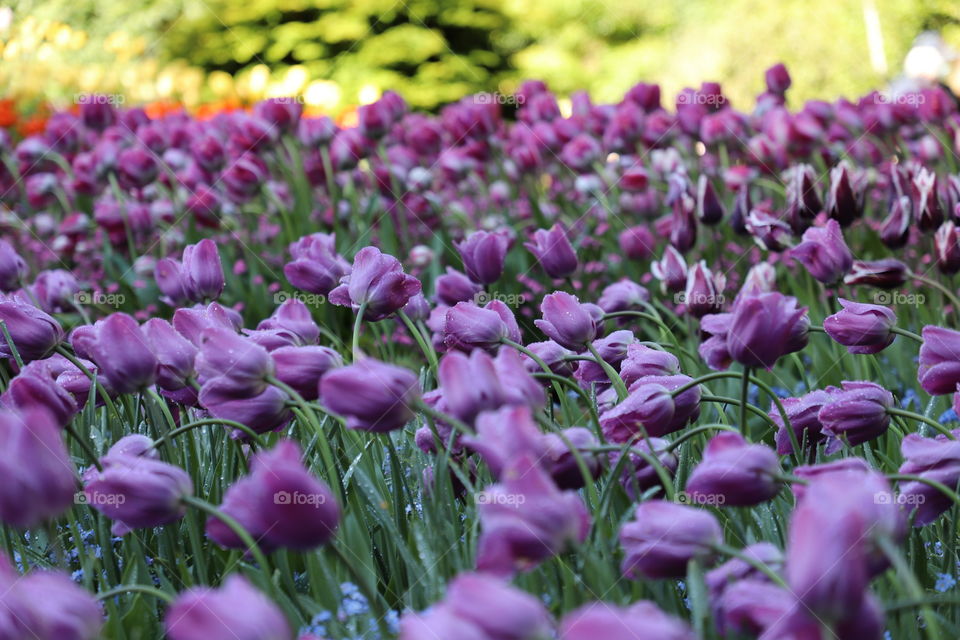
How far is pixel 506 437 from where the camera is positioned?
0.91m

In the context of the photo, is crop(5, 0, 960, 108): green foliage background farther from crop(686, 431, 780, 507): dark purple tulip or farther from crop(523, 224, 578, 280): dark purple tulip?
crop(686, 431, 780, 507): dark purple tulip

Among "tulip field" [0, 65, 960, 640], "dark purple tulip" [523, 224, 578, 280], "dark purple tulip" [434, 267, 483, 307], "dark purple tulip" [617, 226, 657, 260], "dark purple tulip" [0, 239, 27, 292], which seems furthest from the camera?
"dark purple tulip" [617, 226, 657, 260]

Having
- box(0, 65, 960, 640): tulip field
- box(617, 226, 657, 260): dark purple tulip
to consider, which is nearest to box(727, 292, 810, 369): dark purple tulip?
box(0, 65, 960, 640): tulip field

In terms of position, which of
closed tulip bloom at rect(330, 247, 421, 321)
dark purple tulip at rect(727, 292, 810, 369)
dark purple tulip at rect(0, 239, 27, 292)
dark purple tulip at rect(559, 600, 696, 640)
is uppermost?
dark purple tulip at rect(0, 239, 27, 292)

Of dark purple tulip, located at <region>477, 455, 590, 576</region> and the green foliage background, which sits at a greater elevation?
the green foliage background

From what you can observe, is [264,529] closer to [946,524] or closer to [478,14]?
[946,524]

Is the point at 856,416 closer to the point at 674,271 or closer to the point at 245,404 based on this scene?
the point at 245,404

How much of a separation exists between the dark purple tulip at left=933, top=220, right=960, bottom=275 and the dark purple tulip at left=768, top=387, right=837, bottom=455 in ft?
2.90

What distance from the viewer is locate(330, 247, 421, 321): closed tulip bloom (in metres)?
1.47

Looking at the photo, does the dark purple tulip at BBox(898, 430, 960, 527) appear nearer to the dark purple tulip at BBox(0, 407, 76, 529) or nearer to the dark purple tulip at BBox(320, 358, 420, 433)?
the dark purple tulip at BBox(320, 358, 420, 433)

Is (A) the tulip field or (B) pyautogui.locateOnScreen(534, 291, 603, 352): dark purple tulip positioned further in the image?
(B) pyautogui.locateOnScreen(534, 291, 603, 352): dark purple tulip

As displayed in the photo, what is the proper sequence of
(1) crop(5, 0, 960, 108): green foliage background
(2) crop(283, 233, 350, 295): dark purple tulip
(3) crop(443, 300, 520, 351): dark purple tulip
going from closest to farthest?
(3) crop(443, 300, 520, 351): dark purple tulip → (2) crop(283, 233, 350, 295): dark purple tulip → (1) crop(5, 0, 960, 108): green foliage background

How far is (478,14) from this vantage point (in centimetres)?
1376

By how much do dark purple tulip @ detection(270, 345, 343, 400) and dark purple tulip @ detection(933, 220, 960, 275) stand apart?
148 centimetres
